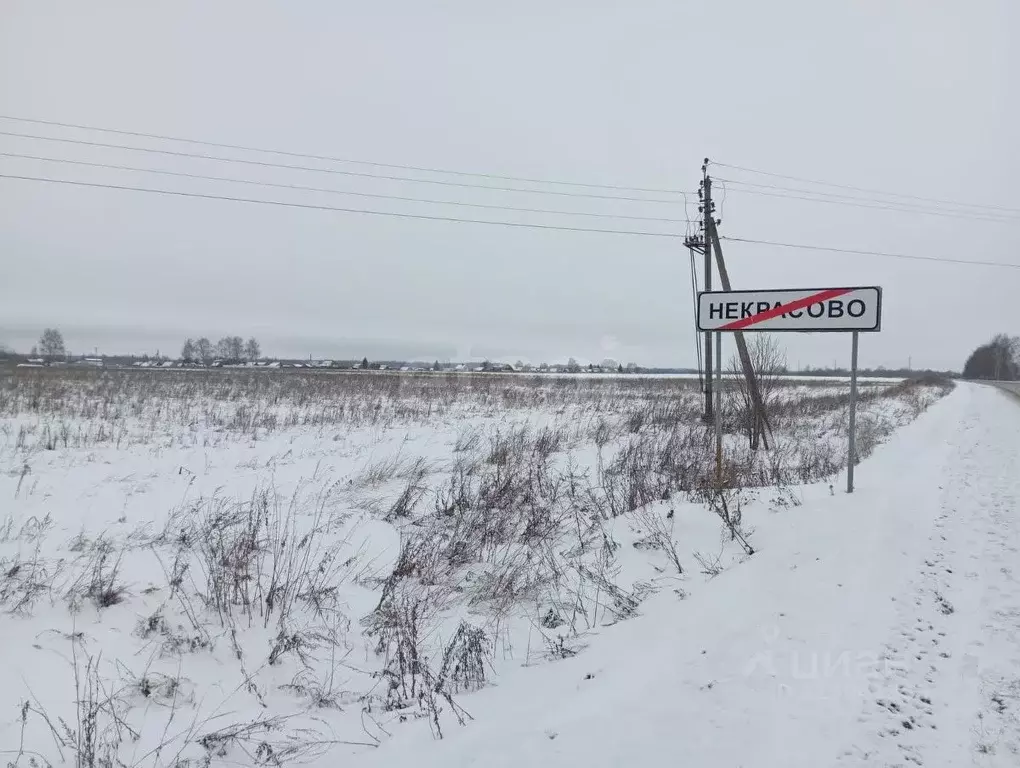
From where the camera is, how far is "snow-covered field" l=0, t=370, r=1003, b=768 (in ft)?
8.78

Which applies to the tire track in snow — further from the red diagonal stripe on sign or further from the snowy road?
the red diagonal stripe on sign

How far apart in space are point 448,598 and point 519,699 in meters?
1.61

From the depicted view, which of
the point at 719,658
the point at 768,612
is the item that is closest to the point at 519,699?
the point at 719,658

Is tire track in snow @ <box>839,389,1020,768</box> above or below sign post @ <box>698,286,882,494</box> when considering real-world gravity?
below

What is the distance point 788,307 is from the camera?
7.43 m

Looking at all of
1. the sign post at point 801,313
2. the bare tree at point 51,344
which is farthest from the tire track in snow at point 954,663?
the bare tree at point 51,344

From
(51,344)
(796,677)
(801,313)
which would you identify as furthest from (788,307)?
(51,344)

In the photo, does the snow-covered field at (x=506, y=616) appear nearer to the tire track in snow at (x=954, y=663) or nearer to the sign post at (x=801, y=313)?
the tire track in snow at (x=954, y=663)

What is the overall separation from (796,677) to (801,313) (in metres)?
5.71

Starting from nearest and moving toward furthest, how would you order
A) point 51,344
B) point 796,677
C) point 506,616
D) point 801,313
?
point 796,677 → point 506,616 → point 801,313 → point 51,344

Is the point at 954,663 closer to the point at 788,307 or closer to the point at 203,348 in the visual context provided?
the point at 788,307

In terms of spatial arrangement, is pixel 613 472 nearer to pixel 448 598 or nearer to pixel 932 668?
pixel 448 598

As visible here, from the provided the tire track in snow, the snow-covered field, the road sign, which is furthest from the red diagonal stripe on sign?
the tire track in snow

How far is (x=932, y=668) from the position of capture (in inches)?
119
